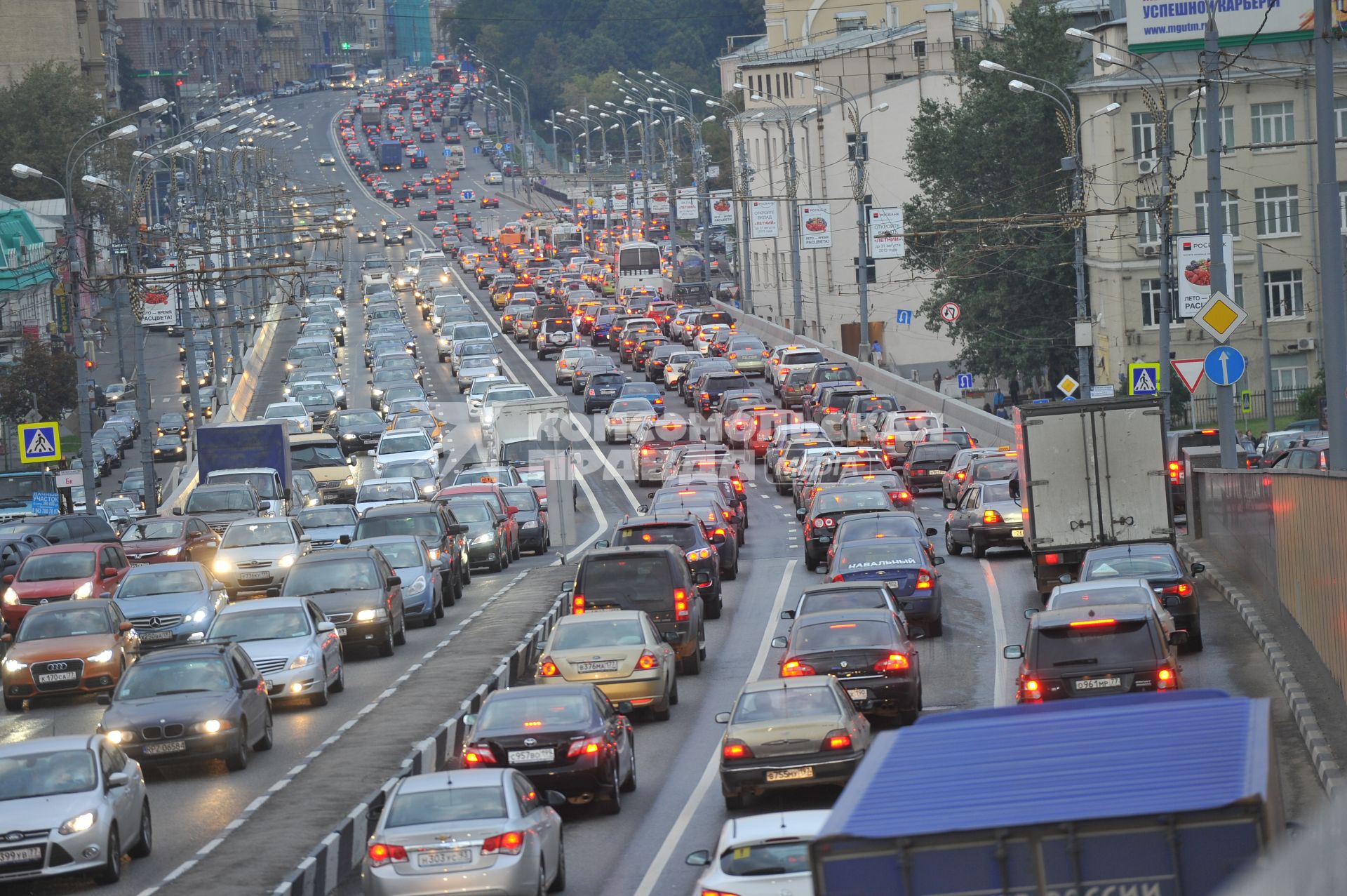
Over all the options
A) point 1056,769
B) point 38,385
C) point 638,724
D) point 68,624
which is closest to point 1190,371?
point 638,724

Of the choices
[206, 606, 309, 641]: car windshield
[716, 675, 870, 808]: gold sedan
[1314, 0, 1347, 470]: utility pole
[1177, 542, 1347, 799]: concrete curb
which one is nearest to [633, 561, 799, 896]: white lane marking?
[716, 675, 870, 808]: gold sedan

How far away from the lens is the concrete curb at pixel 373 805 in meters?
16.4

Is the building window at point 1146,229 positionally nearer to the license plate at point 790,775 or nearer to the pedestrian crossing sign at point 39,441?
the pedestrian crossing sign at point 39,441

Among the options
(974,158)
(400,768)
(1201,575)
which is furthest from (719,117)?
(400,768)

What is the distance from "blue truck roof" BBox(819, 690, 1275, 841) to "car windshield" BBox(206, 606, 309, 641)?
18249 millimetres

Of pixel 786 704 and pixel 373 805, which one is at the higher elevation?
pixel 786 704

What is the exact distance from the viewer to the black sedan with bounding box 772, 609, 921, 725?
2231cm

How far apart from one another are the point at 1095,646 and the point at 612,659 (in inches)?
229

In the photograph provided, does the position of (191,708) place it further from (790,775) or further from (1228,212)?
(1228,212)

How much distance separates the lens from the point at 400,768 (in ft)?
66.2

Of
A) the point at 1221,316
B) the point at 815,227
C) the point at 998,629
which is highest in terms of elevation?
the point at 815,227

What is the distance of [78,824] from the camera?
17.2m

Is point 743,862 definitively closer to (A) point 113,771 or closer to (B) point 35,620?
(A) point 113,771

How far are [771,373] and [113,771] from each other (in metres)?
A: 57.1
